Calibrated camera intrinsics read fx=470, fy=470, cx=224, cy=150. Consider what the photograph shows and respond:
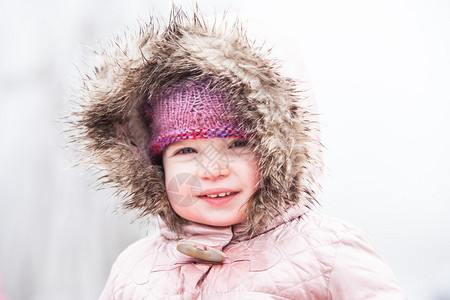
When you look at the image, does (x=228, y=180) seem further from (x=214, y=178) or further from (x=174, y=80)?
(x=174, y=80)

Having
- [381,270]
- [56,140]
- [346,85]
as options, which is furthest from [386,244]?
[56,140]

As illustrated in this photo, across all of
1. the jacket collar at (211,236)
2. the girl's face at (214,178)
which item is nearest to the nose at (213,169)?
the girl's face at (214,178)

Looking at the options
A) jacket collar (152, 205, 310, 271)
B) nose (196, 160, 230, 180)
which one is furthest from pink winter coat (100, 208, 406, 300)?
nose (196, 160, 230, 180)

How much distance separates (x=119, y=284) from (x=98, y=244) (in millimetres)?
1083

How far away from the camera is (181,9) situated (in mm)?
1062

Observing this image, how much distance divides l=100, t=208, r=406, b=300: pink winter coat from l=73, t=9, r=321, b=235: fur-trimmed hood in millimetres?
47

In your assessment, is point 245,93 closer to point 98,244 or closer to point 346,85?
point 346,85

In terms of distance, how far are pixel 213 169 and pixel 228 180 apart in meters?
0.04

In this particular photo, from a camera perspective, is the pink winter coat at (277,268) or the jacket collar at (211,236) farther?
the jacket collar at (211,236)

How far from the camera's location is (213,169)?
3.15 feet

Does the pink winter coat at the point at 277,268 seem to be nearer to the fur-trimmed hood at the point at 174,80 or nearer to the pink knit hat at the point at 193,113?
the fur-trimmed hood at the point at 174,80

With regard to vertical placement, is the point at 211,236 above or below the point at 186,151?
below

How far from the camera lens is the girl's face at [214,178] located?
97cm

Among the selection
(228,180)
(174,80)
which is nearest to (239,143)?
(228,180)
